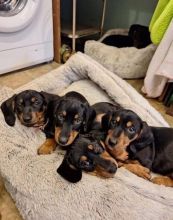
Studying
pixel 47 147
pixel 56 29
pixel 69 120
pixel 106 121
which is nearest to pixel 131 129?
pixel 106 121

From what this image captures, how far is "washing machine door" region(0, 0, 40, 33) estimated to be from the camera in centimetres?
174

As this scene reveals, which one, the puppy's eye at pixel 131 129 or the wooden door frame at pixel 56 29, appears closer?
the puppy's eye at pixel 131 129

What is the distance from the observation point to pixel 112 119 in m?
0.99

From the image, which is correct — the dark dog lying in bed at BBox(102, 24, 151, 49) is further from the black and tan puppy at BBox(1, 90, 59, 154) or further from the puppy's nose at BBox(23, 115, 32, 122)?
the puppy's nose at BBox(23, 115, 32, 122)

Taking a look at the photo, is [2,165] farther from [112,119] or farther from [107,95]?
[107,95]

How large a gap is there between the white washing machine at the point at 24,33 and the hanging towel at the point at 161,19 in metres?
0.94

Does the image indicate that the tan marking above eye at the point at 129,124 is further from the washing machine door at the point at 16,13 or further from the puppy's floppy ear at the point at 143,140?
the washing machine door at the point at 16,13

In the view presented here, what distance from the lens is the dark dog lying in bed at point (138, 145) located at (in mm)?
933

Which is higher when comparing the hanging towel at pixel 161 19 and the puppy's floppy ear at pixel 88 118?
the hanging towel at pixel 161 19

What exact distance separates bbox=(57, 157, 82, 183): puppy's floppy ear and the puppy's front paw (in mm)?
152

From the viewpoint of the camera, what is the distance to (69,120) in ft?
3.22

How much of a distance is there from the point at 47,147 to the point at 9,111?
247 mm

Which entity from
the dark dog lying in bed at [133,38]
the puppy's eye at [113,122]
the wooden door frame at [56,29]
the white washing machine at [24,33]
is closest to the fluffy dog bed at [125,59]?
the dark dog lying in bed at [133,38]

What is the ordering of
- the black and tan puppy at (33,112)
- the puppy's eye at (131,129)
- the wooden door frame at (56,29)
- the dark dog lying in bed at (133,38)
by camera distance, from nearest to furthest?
the puppy's eye at (131,129) → the black and tan puppy at (33,112) → the wooden door frame at (56,29) → the dark dog lying in bed at (133,38)
